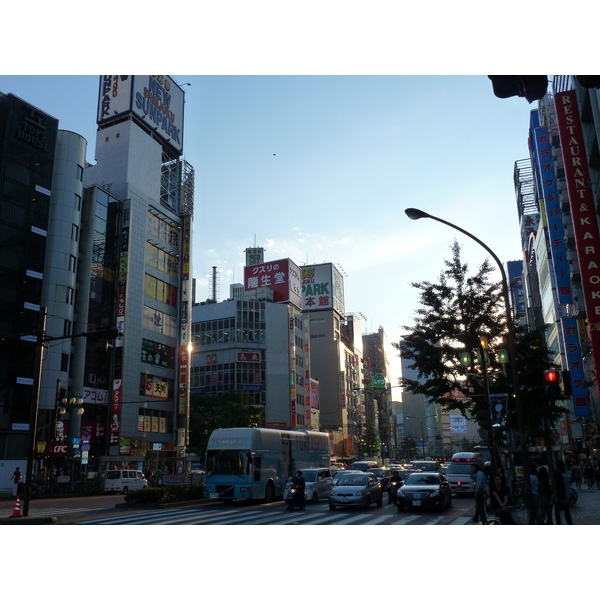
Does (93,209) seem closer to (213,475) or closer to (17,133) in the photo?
(17,133)

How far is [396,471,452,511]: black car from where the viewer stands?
22.2 metres

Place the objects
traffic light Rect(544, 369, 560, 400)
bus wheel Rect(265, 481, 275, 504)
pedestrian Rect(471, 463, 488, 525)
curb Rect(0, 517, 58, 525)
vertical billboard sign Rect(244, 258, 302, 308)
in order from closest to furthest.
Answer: traffic light Rect(544, 369, 560, 400) < pedestrian Rect(471, 463, 488, 525) < curb Rect(0, 517, 58, 525) < bus wheel Rect(265, 481, 275, 504) < vertical billboard sign Rect(244, 258, 302, 308)

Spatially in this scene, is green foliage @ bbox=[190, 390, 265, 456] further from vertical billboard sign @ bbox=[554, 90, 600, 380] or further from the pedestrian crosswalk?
vertical billboard sign @ bbox=[554, 90, 600, 380]

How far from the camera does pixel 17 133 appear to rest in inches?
1898

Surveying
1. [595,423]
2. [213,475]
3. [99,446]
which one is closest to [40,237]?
[99,446]

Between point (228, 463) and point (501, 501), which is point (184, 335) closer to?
point (228, 463)

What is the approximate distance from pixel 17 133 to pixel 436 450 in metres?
151

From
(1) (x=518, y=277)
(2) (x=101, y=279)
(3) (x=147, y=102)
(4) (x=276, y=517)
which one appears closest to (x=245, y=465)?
(4) (x=276, y=517)

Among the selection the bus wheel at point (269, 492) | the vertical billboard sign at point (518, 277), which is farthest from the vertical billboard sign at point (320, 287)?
the bus wheel at point (269, 492)

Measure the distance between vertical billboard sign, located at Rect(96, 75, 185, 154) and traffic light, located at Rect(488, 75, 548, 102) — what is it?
63268mm

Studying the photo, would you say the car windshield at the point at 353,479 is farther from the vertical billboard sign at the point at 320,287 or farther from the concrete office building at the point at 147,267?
the vertical billboard sign at the point at 320,287

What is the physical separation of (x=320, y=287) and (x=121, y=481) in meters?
82.1

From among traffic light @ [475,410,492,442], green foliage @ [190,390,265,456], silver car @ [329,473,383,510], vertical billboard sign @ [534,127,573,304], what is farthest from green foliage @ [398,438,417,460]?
traffic light @ [475,410,492,442]

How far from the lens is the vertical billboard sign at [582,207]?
23.5 m
